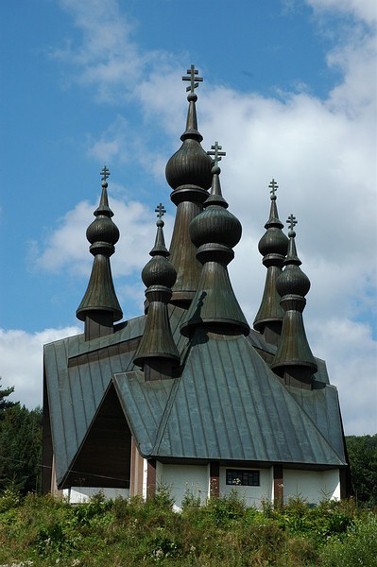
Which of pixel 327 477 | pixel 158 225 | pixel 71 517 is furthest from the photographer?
pixel 158 225

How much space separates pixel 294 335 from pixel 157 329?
3.98 metres

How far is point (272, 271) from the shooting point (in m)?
30.0

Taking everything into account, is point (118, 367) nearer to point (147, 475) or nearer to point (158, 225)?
point (158, 225)

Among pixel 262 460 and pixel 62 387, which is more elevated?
pixel 62 387

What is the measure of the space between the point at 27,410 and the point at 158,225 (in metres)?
29.2

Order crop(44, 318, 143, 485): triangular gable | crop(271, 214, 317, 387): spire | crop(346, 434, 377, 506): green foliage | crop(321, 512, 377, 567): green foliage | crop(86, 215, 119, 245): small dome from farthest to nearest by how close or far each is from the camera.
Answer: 1. crop(346, 434, 377, 506): green foliage
2. crop(86, 215, 119, 245): small dome
3. crop(44, 318, 143, 485): triangular gable
4. crop(271, 214, 317, 387): spire
5. crop(321, 512, 377, 567): green foliage

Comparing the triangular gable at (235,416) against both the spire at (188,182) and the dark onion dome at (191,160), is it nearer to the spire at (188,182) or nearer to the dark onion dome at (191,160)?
the spire at (188,182)

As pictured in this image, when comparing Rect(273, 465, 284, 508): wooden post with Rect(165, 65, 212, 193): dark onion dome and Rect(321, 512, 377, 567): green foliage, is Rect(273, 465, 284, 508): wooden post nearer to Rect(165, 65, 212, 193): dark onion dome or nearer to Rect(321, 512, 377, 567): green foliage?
Rect(321, 512, 377, 567): green foliage

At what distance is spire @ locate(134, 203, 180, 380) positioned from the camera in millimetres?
22859

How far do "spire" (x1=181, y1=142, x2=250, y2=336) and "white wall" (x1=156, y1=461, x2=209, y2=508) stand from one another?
4229 mm

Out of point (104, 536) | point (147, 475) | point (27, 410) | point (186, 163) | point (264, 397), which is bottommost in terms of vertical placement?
point (104, 536)

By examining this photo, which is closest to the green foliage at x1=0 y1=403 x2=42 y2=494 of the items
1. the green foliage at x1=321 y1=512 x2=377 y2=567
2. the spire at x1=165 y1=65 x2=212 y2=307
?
the spire at x1=165 y1=65 x2=212 y2=307

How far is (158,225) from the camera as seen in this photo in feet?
84.1

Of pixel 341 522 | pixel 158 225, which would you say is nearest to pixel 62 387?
pixel 158 225
